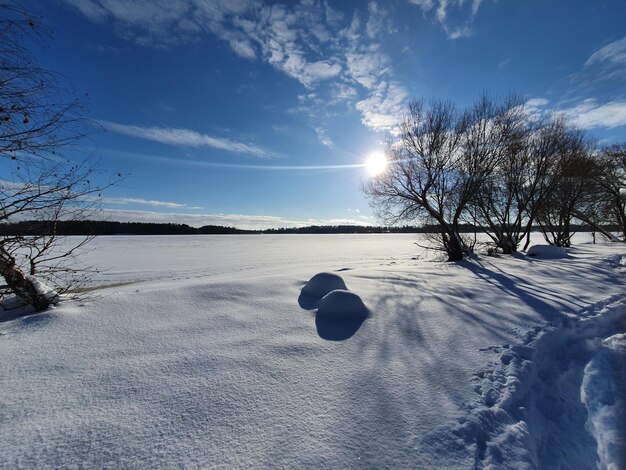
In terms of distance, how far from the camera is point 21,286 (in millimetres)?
3742

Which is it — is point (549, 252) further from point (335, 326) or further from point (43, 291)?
point (43, 291)

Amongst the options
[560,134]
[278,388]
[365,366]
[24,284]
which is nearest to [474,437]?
[365,366]

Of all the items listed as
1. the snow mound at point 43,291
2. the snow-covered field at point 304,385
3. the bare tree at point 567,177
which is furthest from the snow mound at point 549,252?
the snow mound at point 43,291

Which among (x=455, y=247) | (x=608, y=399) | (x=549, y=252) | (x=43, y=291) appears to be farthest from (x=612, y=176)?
(x=43, y=291)

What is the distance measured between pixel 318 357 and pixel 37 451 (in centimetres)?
215

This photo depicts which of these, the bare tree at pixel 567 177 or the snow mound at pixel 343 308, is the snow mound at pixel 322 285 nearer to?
the snow mound at pixel 343 308

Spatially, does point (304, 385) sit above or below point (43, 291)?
below

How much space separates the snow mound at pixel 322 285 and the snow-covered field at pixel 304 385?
28 cm

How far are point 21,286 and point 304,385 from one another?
431 centimetres

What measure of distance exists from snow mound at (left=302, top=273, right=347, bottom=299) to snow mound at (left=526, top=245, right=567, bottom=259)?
43.3ft

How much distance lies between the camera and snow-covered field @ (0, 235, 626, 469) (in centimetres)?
178

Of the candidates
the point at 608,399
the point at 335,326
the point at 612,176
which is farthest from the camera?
the point at 612,176

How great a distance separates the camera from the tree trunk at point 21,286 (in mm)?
3701

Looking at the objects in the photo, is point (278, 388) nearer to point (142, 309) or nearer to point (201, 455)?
point (201, 455)
